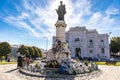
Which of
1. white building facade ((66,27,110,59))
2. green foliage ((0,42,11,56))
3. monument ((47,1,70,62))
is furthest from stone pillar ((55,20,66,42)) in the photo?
green foliage ((0,42,11,56))

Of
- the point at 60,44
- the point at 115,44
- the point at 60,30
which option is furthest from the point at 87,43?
the point at 60,44

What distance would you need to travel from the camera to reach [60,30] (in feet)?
72.8

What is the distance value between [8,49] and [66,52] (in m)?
39.4

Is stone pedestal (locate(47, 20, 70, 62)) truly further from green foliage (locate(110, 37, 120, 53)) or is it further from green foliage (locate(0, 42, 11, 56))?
green foliage (locate(110, 37, 120, 53))

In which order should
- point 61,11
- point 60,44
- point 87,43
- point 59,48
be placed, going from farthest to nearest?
1. point 87,43
2. point 61,11
3. point 60,44
4. point 59,48

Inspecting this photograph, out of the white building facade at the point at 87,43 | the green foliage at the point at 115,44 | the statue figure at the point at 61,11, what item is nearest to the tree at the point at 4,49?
the white building facade at the point at 87,43

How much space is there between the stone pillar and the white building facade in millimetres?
36889

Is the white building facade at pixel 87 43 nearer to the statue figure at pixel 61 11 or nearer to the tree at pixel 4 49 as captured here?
the tree at pixel 4 49

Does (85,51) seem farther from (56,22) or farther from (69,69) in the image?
(69,69)

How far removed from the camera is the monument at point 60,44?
20438 millimetres

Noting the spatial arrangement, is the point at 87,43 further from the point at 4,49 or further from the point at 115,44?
the point at 4,49

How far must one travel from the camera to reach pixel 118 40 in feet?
228

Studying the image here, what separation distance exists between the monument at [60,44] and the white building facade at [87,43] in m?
36.0

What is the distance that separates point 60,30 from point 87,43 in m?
39.9
